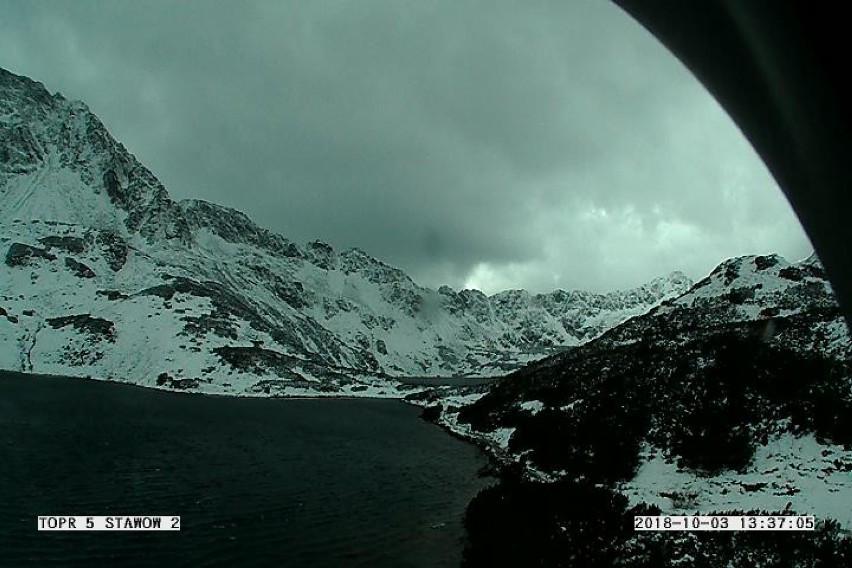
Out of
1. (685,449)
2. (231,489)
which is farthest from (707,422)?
(231,489)

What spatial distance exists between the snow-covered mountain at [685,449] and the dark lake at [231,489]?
12.0ft

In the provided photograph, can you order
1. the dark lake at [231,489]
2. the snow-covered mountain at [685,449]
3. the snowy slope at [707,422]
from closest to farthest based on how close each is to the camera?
the snow-covered mountain at [685,449] → the dark lake at [231,489] → the snowy slope at [707,422]

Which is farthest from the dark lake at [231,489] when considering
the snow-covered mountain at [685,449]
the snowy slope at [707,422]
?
the snowy slope at [707,422]

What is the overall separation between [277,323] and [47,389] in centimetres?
11838

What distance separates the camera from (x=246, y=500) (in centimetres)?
2656

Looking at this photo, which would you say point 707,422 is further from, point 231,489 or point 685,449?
point 231,489

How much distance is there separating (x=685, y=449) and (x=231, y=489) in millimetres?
23025

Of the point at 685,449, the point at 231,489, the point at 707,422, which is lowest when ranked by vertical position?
the point at 685,449

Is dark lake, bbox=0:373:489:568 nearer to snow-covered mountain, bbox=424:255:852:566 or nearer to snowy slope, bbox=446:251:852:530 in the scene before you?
snow-covered mountain, bbox=424:255:852:566

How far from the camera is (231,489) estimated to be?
28.6 meters

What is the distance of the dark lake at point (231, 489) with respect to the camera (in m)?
19.4

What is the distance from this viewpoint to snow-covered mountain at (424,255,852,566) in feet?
53.3

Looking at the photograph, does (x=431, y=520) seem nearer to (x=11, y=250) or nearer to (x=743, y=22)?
(x=743, y=22)

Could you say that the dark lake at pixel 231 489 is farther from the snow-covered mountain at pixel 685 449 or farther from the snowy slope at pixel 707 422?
the snowy slope at pixel 707 422
